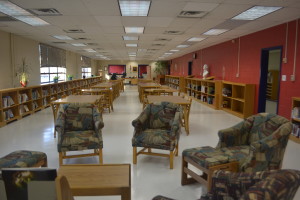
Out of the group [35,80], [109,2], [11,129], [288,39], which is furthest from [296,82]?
[35,80]

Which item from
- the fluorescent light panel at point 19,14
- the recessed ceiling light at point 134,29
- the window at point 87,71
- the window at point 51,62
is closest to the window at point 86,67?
the window at point 87,71

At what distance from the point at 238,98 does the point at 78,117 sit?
568cm

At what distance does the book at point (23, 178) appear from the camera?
1.36 meters

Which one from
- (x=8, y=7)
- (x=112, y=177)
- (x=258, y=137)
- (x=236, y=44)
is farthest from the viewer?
(x=236, y=44)

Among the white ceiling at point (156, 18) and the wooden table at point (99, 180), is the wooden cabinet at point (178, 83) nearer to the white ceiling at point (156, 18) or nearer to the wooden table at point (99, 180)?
the white ceiling at point (156, 18)

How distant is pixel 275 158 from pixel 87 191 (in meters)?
1.98

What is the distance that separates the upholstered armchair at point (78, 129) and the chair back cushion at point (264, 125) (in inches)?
82.1

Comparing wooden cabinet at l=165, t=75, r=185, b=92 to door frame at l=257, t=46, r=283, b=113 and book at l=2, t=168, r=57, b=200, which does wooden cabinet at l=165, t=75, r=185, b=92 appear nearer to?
door frame at l=257, t=46, r=283, b=113

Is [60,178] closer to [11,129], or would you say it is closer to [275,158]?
[275,158]

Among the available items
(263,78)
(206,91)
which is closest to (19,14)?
(263,78)

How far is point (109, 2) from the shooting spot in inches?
174

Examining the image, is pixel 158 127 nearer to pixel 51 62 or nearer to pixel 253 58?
pixel 253 58

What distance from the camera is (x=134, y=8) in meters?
4.88

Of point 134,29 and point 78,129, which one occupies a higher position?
point 134,29
